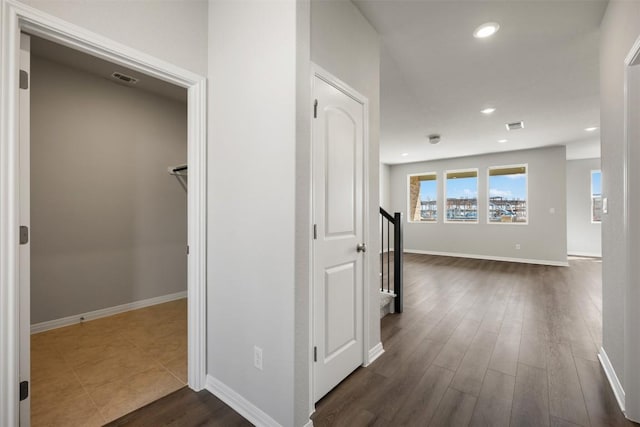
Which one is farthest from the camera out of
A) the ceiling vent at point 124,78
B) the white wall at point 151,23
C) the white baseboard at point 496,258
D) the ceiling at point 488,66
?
the white baseboard at point 496,258

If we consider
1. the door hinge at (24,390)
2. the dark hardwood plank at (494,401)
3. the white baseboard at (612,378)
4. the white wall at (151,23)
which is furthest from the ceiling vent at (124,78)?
the white baseboard at (612,378)

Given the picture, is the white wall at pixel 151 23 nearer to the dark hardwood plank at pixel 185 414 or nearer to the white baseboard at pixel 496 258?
the dark hardwood plank at pixel 185 414

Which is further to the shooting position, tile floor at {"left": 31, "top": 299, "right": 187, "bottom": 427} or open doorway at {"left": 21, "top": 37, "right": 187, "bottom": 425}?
open doorway at {"left": 21, "top": 37, "right": 187, "bottom": 425}

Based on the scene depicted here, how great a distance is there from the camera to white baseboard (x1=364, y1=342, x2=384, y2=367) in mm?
2265

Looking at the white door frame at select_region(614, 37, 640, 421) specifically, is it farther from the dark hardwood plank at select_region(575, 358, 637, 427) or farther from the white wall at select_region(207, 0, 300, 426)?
the white wall at select_region(207, 0, 300, 426)

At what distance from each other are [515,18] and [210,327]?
3279 mm

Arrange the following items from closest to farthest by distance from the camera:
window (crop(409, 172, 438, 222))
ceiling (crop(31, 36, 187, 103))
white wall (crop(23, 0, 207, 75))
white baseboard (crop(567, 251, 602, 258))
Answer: white wall (crop(23, 0, 207, 75))
ceiling (crop(31, 36, 187, 103))
white baseboard (crop(567, 251, 602, 258))
window (crop(409, 172, 438, 222))

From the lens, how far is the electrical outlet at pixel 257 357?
5.34ft

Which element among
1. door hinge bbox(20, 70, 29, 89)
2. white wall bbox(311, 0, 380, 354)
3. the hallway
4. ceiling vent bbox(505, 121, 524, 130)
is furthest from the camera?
ceiling vent bbox(505, 121, 524, 130)

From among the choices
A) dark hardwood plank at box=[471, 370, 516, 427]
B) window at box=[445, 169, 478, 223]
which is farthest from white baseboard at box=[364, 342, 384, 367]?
window at box=[445, 169, 478, 223]

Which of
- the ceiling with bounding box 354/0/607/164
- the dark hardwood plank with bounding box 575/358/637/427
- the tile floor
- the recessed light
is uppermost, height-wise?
the ceiling with bounding box 354/0/607/164

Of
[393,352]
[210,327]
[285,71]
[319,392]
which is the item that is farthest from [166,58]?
[393,352]

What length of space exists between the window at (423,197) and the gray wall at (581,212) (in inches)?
147

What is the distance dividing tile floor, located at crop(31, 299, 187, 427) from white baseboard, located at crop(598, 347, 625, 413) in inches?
112
